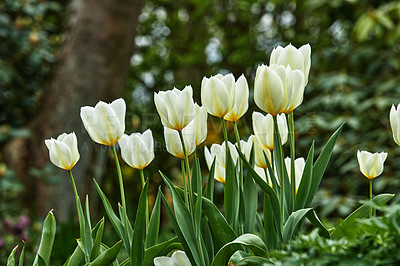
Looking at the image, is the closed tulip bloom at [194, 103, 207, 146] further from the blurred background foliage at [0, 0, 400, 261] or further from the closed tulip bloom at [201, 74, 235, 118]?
the blurred background foliage at [0, 0, 400, 261]

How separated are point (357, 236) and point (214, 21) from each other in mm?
5163

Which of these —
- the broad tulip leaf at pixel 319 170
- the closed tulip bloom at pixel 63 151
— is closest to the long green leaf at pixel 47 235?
the closed tulip bloom at pixel 63 151

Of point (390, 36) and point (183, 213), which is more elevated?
point (390, 36)

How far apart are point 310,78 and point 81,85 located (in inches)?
74.2

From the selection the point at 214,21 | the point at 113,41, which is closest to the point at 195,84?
the point at 214,21

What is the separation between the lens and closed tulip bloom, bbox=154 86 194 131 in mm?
824

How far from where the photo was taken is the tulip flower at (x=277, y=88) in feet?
2.56

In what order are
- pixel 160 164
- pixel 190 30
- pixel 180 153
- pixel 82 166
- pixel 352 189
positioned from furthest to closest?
1. pixel 190 30
2. pixel 160 164
3. pixel 352 189
4. pixel 82 166
5. pixel 180 153

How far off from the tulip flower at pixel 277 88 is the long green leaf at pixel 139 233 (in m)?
0.23

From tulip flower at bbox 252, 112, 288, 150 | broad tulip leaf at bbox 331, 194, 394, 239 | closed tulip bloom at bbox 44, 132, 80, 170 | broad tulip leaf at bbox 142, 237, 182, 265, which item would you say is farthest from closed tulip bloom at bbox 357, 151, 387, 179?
closed tulip bloom at bbox 44, 132, 80, 170

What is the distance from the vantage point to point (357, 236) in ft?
2.08

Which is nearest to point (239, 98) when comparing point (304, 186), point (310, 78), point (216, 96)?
point (216, 96)

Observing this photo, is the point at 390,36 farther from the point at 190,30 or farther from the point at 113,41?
the point at 190,30

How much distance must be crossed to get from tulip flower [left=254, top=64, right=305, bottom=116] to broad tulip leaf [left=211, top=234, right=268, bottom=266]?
0.65ft
